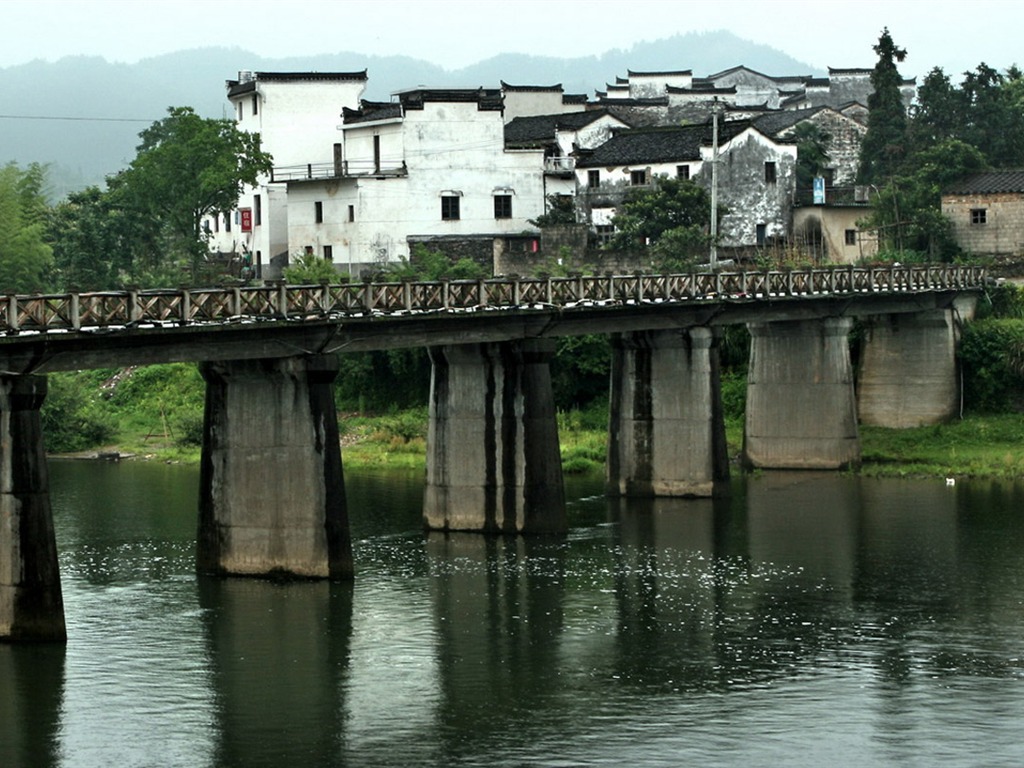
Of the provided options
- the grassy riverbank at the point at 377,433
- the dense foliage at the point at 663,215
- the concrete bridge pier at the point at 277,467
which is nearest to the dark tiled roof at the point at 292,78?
the dense foliage at the point at 663,215

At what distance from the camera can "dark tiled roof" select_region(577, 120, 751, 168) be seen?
11431cm

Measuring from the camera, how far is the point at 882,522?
7112 centimetres

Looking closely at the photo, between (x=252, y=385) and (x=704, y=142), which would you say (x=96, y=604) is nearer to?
(x=252, y=385)

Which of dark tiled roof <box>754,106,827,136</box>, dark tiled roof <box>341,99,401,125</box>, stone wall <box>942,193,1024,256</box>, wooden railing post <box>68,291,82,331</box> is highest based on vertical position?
dark tiled roof <box>754,106,827,136</box>

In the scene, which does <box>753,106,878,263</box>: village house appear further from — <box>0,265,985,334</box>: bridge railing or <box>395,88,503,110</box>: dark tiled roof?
<box>0,265,985,334</box>: bridge railing

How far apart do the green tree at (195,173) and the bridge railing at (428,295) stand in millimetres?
39074

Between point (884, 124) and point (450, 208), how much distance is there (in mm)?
32358

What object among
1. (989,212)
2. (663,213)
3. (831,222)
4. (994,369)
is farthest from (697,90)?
(994,369)

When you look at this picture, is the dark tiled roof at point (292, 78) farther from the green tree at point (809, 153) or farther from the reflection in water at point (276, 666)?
the reflection in water at point (276, 666)

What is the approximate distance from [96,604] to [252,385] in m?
7.06

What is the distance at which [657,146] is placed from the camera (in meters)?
116

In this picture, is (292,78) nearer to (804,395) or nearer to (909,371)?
(909,371)

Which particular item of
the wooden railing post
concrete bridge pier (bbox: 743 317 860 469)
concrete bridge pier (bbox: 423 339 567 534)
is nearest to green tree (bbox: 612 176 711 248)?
concrete bridge pier (bbox: 743 317 860 469)

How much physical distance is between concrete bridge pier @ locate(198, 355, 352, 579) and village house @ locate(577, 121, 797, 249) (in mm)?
59772
